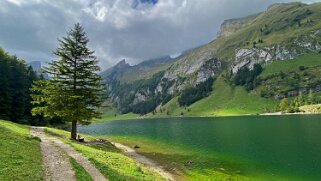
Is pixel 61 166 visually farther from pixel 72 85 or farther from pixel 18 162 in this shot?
pixel 72 85

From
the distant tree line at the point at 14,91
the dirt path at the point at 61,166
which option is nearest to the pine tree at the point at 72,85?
the dirt path at the point at 61,166

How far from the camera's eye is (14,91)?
3905 inches

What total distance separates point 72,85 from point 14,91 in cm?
4724

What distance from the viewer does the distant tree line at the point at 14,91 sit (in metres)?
91.9

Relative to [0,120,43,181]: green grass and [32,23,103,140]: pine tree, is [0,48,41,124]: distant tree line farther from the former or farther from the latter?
[0,120,43,181]: green grass

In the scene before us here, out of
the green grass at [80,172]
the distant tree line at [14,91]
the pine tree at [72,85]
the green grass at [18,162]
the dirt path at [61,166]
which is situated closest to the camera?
the green grass at [18,162]

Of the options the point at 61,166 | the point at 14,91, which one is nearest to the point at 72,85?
the point at 61,166

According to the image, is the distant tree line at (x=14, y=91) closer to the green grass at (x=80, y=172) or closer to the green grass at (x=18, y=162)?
the green grass at (x=18, y=162)

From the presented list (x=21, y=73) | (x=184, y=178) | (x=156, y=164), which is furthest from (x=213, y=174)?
(x=21, y=73)

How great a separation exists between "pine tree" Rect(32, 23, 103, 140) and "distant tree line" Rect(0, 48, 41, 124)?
122 feet

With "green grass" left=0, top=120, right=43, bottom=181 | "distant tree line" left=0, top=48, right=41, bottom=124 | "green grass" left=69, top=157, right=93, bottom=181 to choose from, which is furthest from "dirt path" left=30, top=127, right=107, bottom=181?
"distant tree line" left=0, top=48, right=41, bottom=124

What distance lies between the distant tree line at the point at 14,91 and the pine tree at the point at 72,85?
1462 inches

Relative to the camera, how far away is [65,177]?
25.0m

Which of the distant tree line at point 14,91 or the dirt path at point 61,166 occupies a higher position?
the distant tree line at point 14,91
